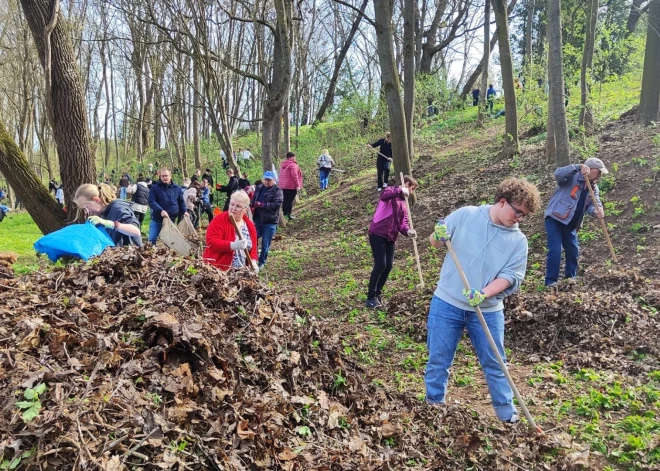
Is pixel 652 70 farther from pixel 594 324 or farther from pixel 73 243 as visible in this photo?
pixel 73 243

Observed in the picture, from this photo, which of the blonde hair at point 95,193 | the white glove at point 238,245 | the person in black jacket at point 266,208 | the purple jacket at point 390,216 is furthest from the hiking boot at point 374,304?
the blonde hair at point 95,193

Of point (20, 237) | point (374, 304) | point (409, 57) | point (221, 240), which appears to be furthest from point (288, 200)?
point (20, 237)

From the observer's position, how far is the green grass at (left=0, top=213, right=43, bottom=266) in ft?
34.9

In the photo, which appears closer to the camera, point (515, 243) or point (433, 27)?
point (515, 243)

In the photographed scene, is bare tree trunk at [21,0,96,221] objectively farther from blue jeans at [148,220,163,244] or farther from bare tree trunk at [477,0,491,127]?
bare tree trunk at [477,0,491,127]

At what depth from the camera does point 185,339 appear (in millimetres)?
3043

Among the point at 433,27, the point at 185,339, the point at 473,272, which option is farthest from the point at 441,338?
the point at 433,27

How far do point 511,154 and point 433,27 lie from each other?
1272cm

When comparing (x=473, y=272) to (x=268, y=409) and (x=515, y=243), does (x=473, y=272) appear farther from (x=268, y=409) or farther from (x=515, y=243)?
(x=268, y=409)

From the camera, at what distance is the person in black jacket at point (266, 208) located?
9.08m

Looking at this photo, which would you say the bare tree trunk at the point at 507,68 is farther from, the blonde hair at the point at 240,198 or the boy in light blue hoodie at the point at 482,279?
the boy in light blue hoodie at the point at 482,279

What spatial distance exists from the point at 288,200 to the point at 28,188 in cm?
805

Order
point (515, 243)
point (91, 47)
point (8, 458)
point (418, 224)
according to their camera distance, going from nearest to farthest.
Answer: point (8, 458)
point (515, 243)
point (418, 224)
point (91, 47)

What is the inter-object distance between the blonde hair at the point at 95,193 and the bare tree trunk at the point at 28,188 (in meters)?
2.47
